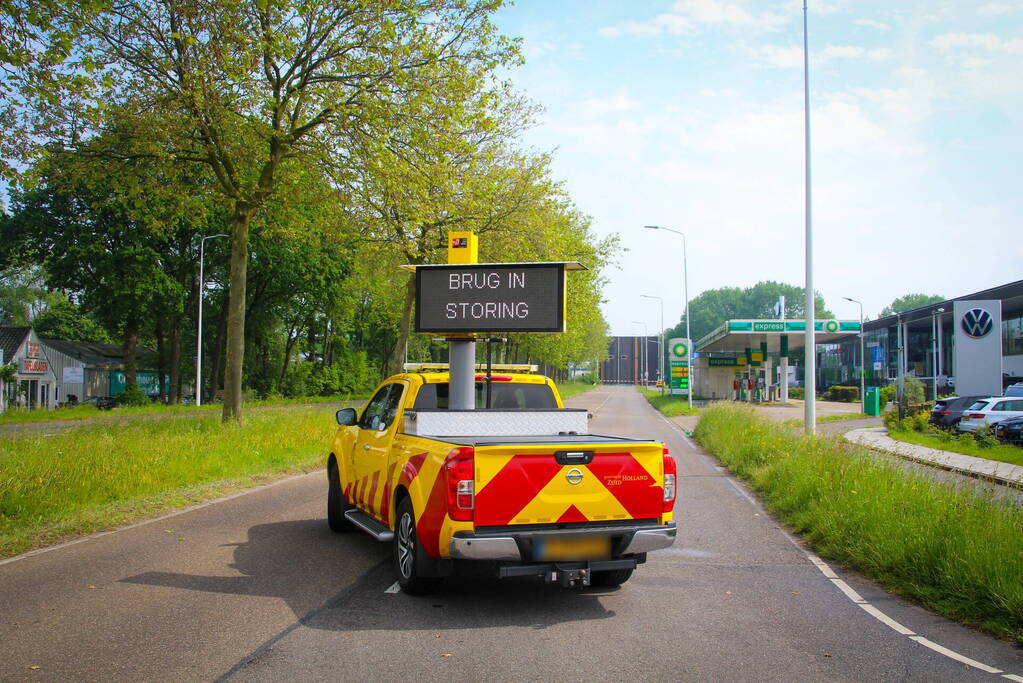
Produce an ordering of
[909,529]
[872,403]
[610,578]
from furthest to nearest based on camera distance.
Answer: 1. [872,403]
2. [909,529]
3. [610,578]

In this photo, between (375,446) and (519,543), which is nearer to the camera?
(519,543)

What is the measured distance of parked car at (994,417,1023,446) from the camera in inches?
818

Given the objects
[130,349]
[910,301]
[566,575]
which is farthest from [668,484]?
[910,301]

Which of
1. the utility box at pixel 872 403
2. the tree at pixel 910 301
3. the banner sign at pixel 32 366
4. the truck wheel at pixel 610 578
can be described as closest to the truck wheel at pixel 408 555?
the truck wheel at pixel 610 578

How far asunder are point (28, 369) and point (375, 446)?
53802mm

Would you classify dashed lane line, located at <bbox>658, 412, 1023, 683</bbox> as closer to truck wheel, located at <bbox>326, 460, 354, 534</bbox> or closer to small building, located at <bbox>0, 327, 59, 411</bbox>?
truck wheel, located at <bbox>326, 460, 354, 534</bbox>

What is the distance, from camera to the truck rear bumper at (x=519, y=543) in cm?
548

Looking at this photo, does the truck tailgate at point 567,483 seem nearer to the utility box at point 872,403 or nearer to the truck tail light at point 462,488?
the truck tail light at point 462,488

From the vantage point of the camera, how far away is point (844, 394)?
6231cm

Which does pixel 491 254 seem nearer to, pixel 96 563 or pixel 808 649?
pixel 96 563

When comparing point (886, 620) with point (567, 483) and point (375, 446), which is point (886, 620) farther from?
point (375, 446)

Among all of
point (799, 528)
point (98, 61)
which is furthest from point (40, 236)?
point (799, 528)

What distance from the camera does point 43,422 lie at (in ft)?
89.9

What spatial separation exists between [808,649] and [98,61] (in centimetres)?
1639
